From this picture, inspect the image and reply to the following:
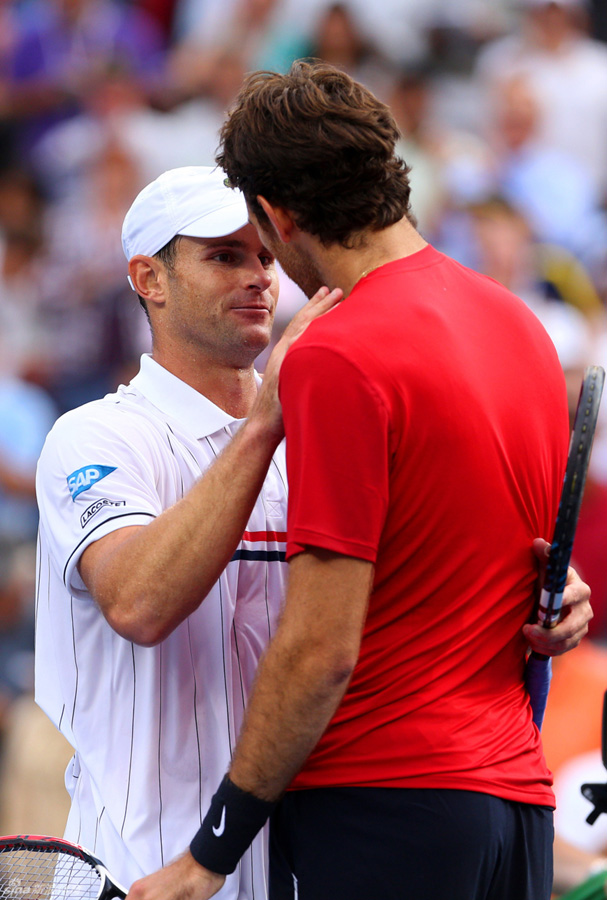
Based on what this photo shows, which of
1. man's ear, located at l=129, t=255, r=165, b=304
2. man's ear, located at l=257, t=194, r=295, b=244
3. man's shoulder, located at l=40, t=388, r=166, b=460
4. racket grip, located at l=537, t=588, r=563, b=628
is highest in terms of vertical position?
man's ear, located at l=257, t=194, r=295, b=244

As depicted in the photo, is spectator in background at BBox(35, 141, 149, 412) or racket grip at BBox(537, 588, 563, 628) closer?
racket grip at BBox(537, 588, 563, 628)

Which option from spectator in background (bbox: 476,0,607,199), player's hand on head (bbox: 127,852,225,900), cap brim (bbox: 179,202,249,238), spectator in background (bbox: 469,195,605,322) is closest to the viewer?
player's hand on head (bbox: 127,852,225,900)

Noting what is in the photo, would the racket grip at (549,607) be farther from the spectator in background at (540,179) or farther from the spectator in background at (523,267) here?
the spectator in background at (540,179)

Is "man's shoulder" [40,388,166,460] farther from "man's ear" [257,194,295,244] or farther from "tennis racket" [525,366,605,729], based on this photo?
"tennis racket" [525,366,605,729]

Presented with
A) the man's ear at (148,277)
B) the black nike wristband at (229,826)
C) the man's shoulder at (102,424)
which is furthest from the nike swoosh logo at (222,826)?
the man's ear at (148,277)

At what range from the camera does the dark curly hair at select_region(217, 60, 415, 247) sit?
1782 millimetres

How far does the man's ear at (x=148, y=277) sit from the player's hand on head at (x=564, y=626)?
107 centimetres

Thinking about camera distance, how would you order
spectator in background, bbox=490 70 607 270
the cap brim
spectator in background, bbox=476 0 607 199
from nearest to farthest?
1. the cap brim
2. spectator in background, bbox=490 70 607 270
3. spectator in background, bbox=476 0 607 199

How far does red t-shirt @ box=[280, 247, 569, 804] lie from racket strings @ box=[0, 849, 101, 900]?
0.48m

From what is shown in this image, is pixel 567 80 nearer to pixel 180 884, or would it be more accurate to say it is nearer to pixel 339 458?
pixel 339 458

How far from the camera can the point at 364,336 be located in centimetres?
163

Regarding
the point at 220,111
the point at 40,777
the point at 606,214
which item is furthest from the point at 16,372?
the point at 606,214

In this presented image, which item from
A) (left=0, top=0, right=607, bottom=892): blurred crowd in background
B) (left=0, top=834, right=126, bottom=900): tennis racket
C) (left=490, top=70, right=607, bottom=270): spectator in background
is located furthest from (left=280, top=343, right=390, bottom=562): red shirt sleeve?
(left=490, top=70, right=607, bottom=270): spectator in background

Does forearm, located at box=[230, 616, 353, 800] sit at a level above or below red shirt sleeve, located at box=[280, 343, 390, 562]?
below
